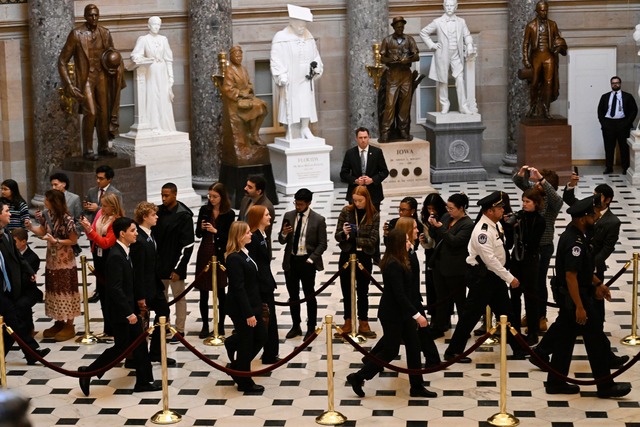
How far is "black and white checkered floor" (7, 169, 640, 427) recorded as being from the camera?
9.07 meters

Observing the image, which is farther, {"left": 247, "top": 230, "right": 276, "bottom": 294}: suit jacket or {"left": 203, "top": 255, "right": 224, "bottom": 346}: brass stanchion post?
{"left": 203, "top": 255, "right": 224, "bottom": 346}: brass stanchion post

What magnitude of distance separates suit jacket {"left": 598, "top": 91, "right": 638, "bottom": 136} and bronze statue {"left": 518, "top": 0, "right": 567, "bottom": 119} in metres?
1.49

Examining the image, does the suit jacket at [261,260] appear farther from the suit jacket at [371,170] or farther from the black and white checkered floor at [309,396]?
the suit jacket at [371,170]

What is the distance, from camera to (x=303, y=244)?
1091 cm

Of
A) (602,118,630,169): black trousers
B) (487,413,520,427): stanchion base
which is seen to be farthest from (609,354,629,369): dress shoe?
(602,118,630,169): black trousers

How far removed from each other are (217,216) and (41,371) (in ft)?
6.85

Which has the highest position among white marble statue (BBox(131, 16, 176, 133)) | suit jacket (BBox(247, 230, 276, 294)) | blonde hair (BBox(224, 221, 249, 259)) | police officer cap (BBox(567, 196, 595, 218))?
white marble statue (BBox(131, 16, 176, 133))

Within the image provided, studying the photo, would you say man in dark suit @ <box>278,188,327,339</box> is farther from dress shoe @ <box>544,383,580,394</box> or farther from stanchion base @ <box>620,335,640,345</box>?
stanchion base @ <box>620,335,640,345</box>

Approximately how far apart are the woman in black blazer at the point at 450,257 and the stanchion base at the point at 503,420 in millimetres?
1605

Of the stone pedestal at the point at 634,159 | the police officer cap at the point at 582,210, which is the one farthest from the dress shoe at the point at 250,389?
the stone pedestal at the point at 634,159

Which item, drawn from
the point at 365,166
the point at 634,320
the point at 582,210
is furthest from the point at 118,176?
the point at 582,210

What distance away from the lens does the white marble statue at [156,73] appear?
687 inches

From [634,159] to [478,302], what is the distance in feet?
33.2

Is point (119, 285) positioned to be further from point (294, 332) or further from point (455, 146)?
point (455, 146)
